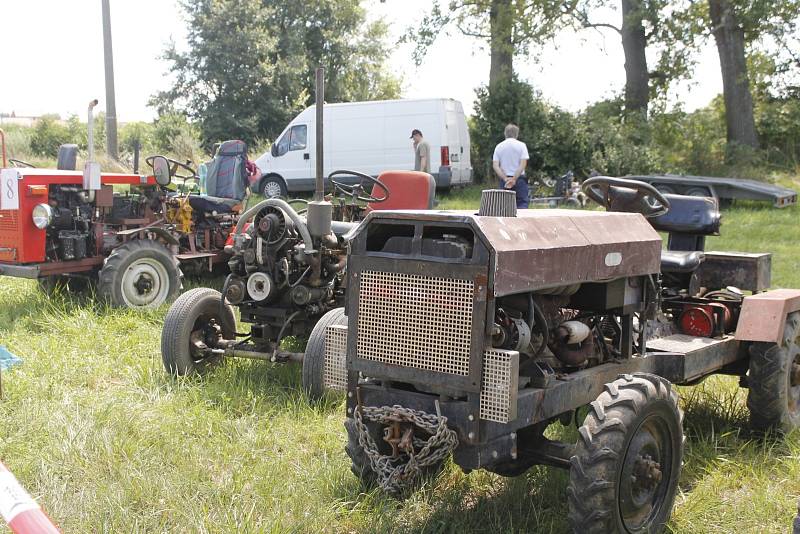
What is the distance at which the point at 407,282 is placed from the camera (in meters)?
2.97

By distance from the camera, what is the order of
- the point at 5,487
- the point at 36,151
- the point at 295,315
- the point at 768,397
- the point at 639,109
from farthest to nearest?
the point at 36,151, the point at 639,109, the point at 295,315, the point at 768,397, the point at 5,487

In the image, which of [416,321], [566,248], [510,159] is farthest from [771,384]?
[510,159]

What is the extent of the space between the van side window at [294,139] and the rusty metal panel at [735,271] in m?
14.2

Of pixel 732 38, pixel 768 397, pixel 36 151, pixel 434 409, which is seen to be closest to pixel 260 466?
pixel 434 409

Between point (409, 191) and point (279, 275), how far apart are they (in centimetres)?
175

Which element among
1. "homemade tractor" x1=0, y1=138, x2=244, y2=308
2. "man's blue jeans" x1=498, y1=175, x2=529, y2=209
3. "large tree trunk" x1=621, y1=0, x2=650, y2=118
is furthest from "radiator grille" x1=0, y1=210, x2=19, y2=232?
"large tree trunk" x1=621, y1=0, x2=650, y2=118

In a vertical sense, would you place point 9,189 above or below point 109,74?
below

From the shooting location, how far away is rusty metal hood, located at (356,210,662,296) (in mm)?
2814

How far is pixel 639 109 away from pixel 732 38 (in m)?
2.68

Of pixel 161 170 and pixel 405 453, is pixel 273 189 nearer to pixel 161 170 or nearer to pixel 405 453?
pixel 161 170

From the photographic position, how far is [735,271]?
187 inches

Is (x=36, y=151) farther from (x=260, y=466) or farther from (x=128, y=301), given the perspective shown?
(x=260, y=466)

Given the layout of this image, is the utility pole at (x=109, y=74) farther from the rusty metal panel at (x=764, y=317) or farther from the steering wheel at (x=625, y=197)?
the rusty metal panel at (x=764, y=317)

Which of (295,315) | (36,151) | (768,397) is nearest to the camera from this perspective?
(768,397)
